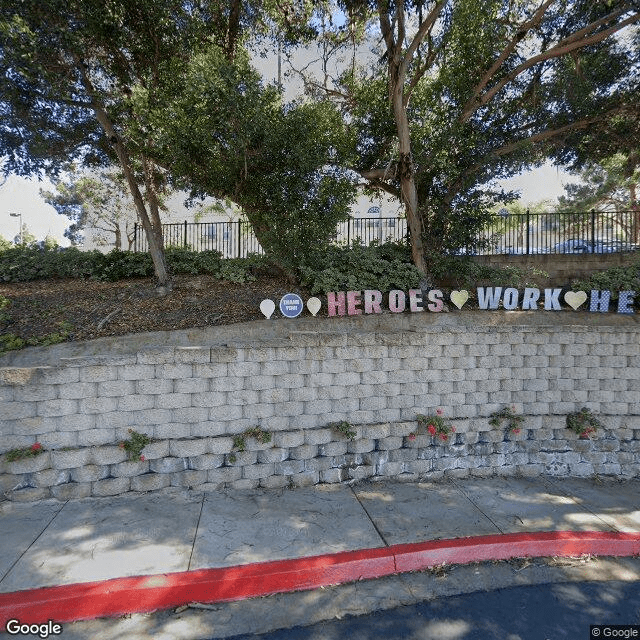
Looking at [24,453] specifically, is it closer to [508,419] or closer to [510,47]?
[508,419]

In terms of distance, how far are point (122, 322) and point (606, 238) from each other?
450 inches

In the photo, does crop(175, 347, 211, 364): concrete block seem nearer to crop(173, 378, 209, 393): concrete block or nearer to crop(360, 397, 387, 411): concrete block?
crop(173, 378, 209, 393): concrete block

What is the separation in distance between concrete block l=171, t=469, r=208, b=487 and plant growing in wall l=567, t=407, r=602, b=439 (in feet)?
17.9

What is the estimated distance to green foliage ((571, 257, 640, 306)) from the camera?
7.73 metres

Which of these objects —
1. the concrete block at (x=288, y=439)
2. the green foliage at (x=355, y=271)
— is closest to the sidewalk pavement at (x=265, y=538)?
the concrete block at (x=288, y=439)

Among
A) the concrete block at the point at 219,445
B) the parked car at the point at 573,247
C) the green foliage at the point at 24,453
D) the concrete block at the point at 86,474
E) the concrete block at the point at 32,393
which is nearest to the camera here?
the green foliage at the point at 24,453

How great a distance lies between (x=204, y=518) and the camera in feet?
14.1

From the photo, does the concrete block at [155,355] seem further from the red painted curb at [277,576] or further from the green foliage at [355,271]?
the green foliage at [355,271]

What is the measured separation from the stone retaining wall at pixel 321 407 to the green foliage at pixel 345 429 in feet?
0.33

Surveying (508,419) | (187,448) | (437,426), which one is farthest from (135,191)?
(508,419)

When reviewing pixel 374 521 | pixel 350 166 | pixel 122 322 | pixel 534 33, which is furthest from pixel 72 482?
pixel 534 33

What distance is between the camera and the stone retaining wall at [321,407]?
4641mm

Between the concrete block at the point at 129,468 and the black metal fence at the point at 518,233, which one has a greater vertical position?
the black metal fence at the point at 518,233

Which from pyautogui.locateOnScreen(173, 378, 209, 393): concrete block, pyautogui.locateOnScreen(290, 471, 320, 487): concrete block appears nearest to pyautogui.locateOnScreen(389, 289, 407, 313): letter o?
pyautogui.locateOnScreen(290, 471, 320, 487): concrete block
